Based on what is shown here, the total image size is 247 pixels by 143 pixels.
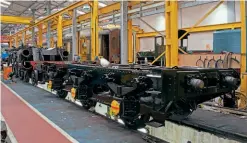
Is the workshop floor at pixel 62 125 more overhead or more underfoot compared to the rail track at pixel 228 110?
more underfoot

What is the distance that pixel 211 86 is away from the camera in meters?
2.91

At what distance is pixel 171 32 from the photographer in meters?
5.32

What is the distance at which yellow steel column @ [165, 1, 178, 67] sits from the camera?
204 inches

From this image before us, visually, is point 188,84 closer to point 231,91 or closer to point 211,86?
point 211,86

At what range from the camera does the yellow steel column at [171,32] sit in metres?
5.18

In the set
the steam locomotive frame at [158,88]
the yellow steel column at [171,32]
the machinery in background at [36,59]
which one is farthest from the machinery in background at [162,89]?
the machinery in background at [36,59]

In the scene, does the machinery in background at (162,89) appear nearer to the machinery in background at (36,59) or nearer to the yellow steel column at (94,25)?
the yellow steel column at (94,25)

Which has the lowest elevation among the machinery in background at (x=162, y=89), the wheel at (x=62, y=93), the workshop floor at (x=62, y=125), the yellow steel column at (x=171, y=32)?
the workshop floor at (x=62, y=125)

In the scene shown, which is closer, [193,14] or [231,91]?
[231,91]

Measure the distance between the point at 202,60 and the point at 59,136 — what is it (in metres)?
3.49

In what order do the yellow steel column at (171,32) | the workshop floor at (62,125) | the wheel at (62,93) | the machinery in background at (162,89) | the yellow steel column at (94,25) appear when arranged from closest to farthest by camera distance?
the machinery in background at (162,89) → the workshop floor at (62,125) → the yellow steel column at (171,32) → the wheel at (62,93) → the yellow steel column at (94,25)

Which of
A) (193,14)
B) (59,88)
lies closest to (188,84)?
(59,88)

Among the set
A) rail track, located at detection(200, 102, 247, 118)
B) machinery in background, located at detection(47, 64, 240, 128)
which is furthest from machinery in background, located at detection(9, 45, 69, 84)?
rail track, located at detection(200, 102, 247, 118)

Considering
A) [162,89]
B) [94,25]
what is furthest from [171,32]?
[94,25]
